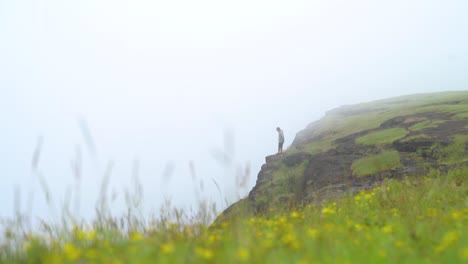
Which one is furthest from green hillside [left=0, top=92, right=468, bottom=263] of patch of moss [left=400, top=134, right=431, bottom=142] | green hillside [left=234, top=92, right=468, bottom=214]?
patch of moss [left=400, top=134, right=431, bottom=142]

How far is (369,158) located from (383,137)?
22.0ft

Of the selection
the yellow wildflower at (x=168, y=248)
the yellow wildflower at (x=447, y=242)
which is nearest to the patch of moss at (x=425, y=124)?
the yellow wildflower at (x=447, y=242)

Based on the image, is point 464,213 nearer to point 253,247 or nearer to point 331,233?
point 331,233

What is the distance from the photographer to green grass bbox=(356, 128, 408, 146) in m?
21.2

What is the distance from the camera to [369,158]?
16.0 metres

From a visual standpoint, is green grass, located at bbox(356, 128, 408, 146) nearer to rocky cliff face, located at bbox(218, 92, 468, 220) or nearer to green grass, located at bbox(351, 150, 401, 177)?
rocky cliff face, located at bbox(218, 92, 468, 220)

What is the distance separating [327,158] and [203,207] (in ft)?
50.8

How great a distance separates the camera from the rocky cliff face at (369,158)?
15141mm

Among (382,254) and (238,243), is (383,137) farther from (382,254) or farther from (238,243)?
(238,243)

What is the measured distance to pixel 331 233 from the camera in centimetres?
444

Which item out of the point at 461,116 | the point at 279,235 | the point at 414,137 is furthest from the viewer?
the point at 461,116

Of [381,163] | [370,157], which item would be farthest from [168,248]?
[381,163]

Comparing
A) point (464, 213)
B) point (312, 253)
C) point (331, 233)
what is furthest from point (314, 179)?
point (312, 253)

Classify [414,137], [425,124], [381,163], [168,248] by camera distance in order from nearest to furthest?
[168,248] < [381,163] < [414,137] < [425,124]
